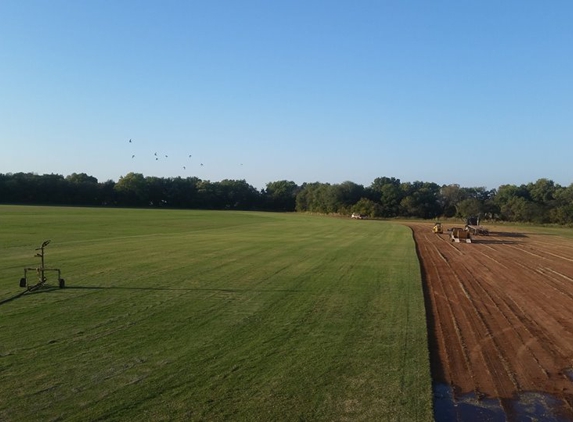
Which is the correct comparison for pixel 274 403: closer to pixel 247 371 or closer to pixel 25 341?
pixel 247 371

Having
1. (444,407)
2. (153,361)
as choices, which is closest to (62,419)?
(153,361)

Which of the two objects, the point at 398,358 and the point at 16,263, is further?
the point at 16,263

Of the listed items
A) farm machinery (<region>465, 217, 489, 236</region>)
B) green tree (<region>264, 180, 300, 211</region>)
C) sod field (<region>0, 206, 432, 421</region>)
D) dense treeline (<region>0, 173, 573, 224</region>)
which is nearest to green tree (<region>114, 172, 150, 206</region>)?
dense treeline (<region>0, 173, 573, 224</region>)

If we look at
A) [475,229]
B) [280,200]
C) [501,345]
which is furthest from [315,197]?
[501,345]

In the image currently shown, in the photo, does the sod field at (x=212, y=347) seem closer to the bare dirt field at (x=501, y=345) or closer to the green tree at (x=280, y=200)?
the bare dirt field at (x=501, y=345)

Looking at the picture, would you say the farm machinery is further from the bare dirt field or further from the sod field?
the sod field

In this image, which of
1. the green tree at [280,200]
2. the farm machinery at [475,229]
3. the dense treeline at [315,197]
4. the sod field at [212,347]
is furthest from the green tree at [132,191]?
the sod field at [212,347]
